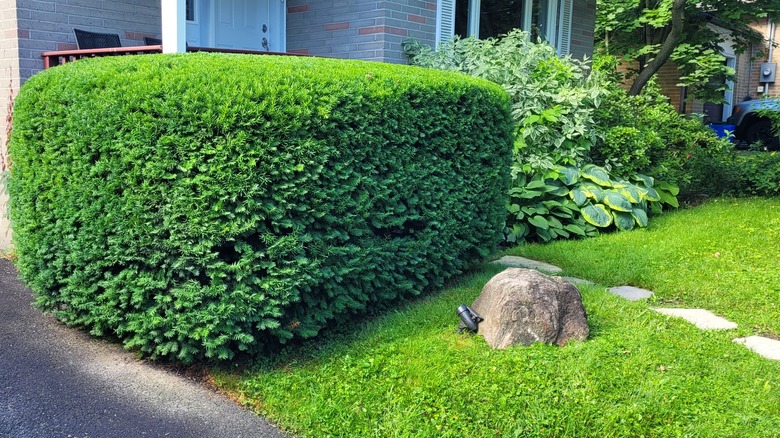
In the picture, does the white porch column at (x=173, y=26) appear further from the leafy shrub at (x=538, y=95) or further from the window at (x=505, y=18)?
the window at (x=505, y=18)

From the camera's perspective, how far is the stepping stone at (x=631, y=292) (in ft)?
15.5

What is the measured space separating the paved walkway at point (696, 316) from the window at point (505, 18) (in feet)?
11.8

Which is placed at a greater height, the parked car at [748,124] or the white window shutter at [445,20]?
the white window shutter at [445,20]

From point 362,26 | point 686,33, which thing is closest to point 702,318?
point 362,26

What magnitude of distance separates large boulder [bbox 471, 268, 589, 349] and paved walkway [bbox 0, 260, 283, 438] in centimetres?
136

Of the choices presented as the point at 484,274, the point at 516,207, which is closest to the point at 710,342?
the point at 484,274

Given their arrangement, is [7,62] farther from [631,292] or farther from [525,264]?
[631,292]

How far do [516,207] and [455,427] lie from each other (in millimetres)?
3682

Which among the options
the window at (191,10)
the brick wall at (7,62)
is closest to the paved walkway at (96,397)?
the brick wall at (7,62)

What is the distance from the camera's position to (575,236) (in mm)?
6555

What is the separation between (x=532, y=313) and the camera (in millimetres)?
3627

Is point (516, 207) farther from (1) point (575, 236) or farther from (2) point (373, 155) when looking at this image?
(2) point (373, 155)

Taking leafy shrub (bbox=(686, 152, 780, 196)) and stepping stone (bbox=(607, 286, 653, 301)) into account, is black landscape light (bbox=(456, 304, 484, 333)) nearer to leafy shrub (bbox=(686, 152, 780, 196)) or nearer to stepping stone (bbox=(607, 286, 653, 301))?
stepping stone (bbox=(607, 286, 653, 301))

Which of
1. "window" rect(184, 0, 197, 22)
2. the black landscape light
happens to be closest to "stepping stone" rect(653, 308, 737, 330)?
the black landscape light
